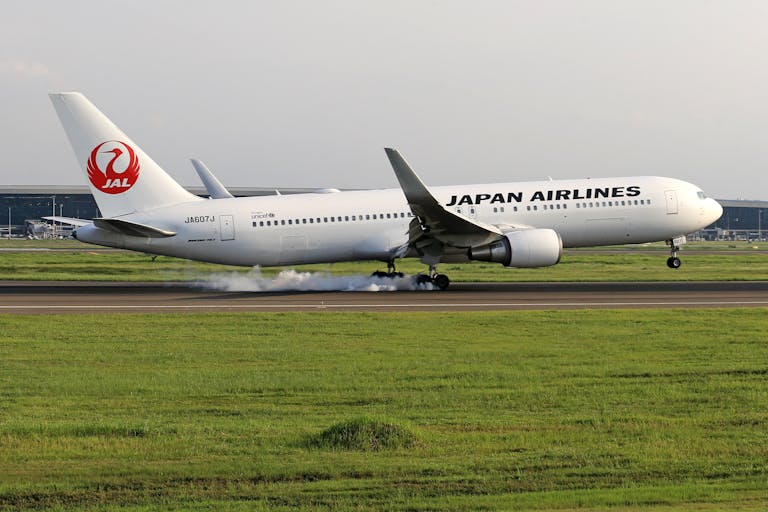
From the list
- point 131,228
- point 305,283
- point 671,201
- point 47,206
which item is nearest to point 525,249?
point 671,201

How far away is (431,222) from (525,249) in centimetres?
386

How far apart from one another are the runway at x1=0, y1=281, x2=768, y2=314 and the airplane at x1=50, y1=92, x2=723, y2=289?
191 centimetres

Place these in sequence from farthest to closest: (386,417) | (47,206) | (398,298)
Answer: (47,206), (398,298), (386,417)

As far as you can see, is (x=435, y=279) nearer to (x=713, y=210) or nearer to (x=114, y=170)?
(x=114, y=170)

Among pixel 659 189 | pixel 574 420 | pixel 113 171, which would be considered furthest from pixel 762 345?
pixel 113 171

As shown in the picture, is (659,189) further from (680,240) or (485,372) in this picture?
(485,372)

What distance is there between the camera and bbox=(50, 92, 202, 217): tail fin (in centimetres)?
3853

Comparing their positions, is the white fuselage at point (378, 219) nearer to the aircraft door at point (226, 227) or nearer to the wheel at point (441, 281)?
the aircraft door at point (226, 227)

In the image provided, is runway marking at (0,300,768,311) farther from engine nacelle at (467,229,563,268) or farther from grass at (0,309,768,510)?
grass at (0,309,768,510)

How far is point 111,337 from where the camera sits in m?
25.9

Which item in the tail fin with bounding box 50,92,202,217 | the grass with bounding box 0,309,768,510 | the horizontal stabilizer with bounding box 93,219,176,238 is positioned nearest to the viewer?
the grass with bounding box 0,309,768,510

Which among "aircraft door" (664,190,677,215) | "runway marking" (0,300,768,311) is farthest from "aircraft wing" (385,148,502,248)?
"aircraft door" (664,190,677,215)

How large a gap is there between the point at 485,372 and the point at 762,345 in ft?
25.5

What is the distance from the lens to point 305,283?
145 feet
